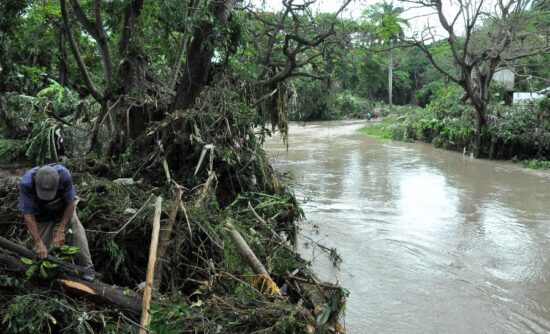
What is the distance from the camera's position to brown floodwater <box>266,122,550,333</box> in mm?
6383

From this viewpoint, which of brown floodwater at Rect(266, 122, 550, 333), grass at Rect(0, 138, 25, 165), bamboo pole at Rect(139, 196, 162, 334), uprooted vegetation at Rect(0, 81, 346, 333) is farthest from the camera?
grass at Rect(0, 138, 25, 165)

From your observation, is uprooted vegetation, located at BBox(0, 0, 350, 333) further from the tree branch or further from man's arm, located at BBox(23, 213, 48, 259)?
man's arm, located at BBox(23, 213, 48, 259)

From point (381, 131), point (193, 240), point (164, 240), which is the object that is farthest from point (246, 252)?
point (381, 131)

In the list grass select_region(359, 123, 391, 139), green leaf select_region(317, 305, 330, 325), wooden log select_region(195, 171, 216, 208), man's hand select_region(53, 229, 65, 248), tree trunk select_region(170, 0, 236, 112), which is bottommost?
green leaf select_region(317, 305, 330, 325)

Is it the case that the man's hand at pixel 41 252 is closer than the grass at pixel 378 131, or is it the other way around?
the man's hand at pixel 41 252

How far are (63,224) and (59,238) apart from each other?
0.14 meters

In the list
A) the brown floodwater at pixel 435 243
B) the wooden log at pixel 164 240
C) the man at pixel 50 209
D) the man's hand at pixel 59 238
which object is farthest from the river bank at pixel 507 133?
the man's hand at pixel 59 238

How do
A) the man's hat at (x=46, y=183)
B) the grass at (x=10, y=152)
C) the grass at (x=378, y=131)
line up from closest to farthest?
the man's hat at (x=46, y=183) → the grass at (x=10, y=152) → the grass at (x=378, y=131)

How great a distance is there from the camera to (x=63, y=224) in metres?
4.51

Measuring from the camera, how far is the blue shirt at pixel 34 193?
4.44m

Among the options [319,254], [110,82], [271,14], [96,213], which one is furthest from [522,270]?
[271,14]

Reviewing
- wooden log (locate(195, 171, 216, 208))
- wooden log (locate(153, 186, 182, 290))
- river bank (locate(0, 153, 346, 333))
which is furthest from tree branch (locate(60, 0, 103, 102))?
wooden log (locate(153, 186, 182, 290))

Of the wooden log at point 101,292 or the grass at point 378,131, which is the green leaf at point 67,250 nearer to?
the wooden log at point 101,292

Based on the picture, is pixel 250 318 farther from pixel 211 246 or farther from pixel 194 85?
pixel 194 85
